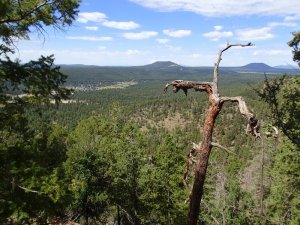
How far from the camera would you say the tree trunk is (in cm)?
620

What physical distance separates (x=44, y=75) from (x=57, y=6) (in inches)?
77.3

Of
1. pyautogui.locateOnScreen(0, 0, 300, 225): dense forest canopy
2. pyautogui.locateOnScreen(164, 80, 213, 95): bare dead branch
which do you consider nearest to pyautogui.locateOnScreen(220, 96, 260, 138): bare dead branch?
pyautogui.locateOnScreen(0, 0, 300, 225): dense forest canopy

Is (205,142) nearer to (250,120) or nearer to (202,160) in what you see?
(202,160)

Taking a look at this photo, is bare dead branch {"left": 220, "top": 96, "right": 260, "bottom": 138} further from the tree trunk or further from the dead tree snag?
the tree trunk

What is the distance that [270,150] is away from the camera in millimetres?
37062

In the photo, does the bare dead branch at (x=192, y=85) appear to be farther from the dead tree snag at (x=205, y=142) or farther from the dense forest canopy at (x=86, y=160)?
the dense forest canopy at (x=86, y=160)

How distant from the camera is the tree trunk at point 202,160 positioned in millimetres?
6195

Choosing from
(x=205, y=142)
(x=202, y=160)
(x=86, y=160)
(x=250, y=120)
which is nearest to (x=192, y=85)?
(x=205, y=142)

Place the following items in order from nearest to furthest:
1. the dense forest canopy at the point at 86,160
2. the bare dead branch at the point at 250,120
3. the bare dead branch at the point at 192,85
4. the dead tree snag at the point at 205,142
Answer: the bare dead branch at the point at 250,120
the dead tree snag at the point at 205,142
the bare dead branch at the point at 192,85
the dense forest canopy at the point at 86,160

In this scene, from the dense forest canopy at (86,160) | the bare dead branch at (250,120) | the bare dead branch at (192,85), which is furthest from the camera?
the dense forest canopy at (86,160)

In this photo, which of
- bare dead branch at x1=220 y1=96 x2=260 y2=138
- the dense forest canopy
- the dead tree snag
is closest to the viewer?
bare dead branch at x1=220 y1=96 x2=260 y2=138

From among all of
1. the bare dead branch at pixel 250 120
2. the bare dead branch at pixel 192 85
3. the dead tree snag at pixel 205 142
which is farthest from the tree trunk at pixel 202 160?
the bare dead branch at pixel 250 120

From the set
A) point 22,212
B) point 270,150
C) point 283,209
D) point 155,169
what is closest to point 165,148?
point 155,169

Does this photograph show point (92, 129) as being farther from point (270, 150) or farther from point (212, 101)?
point (212, 101)
